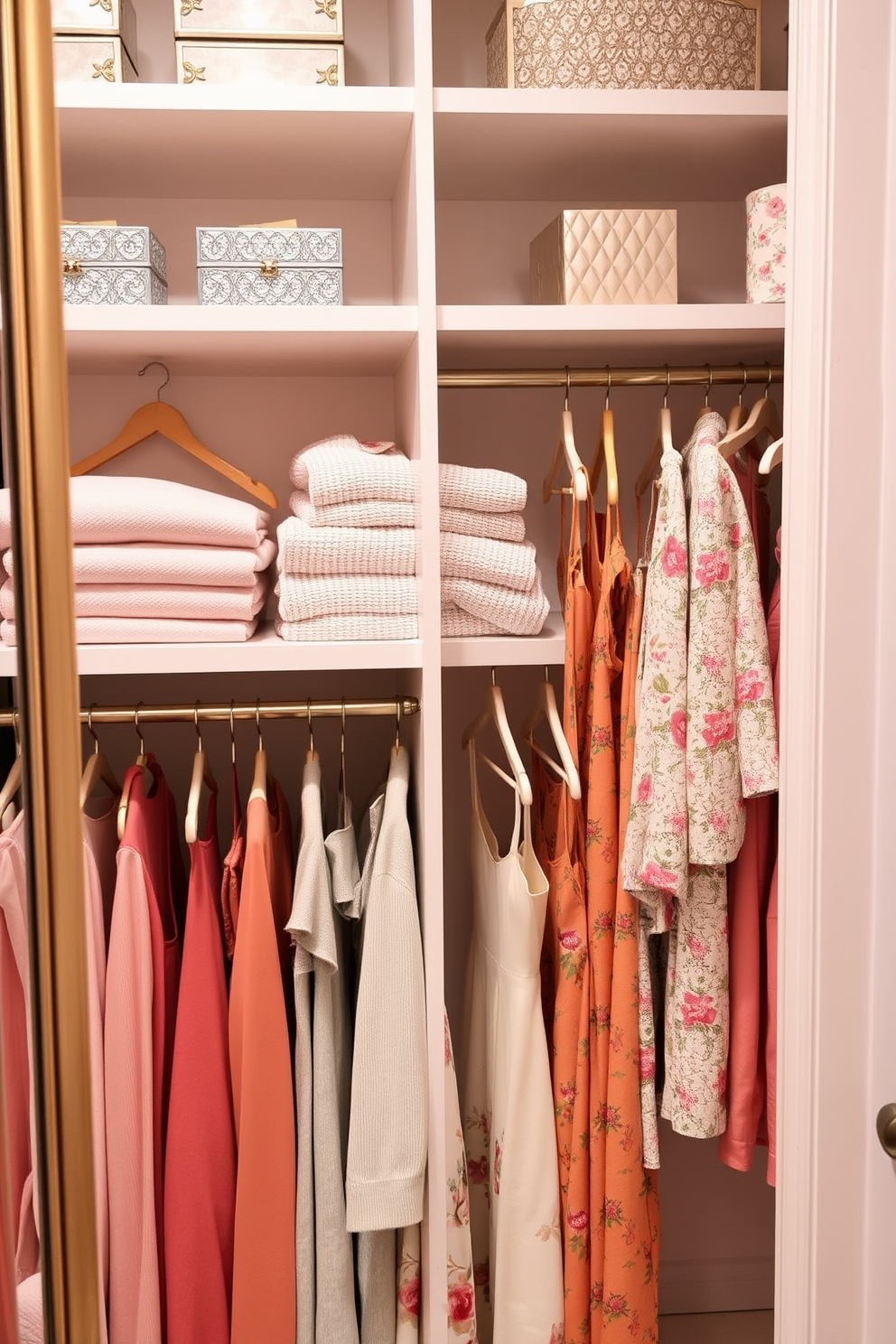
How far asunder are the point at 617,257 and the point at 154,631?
0.81 meters

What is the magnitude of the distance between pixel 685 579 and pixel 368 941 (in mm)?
632

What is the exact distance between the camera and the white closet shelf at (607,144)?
1.42 metres

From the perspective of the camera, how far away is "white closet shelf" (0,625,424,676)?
54.8 inches

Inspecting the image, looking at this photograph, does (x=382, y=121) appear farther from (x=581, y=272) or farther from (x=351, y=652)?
(x=351, y=652)

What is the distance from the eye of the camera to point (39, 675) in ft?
1.11

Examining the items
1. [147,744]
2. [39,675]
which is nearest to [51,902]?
[39,675]

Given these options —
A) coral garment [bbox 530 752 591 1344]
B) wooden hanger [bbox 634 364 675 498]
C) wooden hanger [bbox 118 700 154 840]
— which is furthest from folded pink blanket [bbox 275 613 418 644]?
wooden hanger [bbox 634 364 675 498]

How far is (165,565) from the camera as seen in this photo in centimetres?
143

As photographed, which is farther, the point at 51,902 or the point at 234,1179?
the point at 234,1179

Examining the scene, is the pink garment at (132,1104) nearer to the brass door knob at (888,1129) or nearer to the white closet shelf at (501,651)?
the white closet shelf at (501,651)

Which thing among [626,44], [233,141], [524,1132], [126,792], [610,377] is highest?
[626,44]

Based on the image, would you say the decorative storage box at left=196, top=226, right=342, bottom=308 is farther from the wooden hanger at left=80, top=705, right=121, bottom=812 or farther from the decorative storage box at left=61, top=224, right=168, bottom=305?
the wooden hanger at left=80, top=705, right=121, bottom=812

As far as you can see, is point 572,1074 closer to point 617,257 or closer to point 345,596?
point 345,596

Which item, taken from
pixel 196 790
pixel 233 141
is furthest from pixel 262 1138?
pixel 233 141
